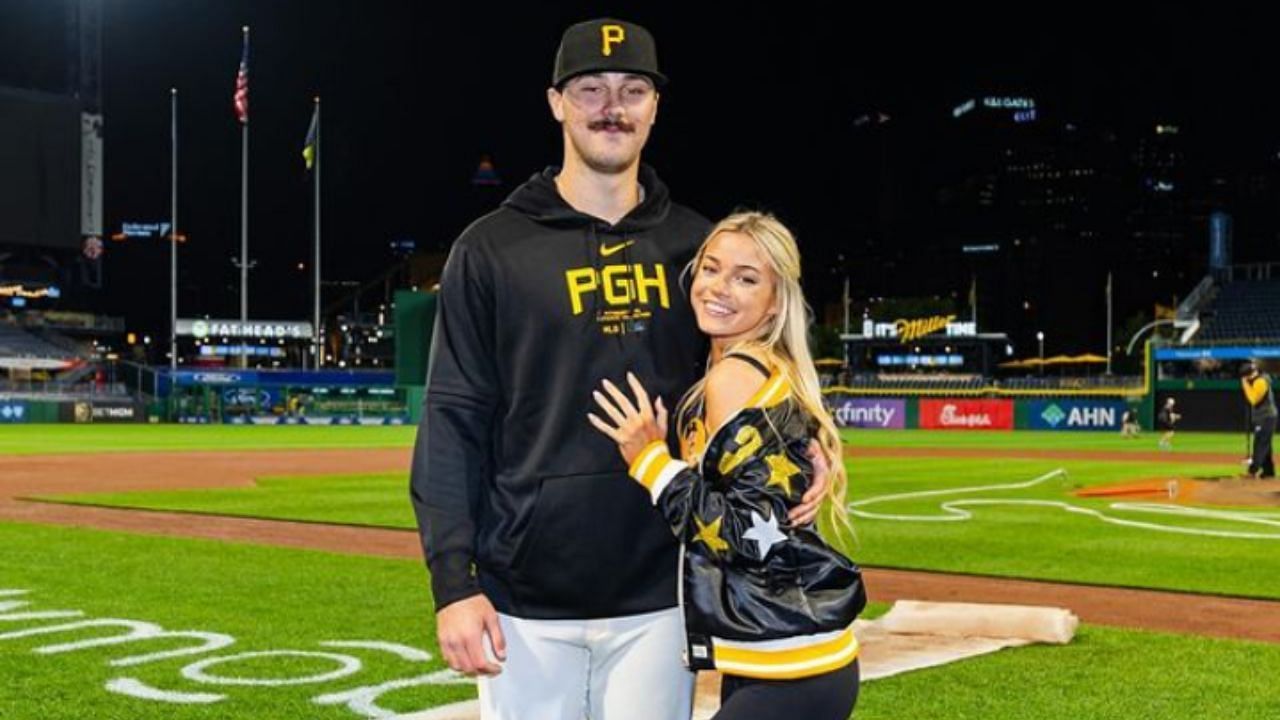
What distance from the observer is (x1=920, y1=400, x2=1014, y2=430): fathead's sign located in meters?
58.8

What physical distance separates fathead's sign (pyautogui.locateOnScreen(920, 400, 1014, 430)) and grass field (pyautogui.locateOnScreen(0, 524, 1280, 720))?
163ft

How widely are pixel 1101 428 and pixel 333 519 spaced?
1729 inches

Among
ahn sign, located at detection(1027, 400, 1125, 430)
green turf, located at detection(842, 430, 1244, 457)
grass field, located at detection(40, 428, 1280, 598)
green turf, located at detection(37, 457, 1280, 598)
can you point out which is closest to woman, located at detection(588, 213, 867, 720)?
green turf, located at detection(37, 457, 1280, 598)

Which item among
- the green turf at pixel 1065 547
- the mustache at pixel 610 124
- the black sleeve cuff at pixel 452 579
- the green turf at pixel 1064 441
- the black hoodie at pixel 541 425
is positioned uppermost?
the mustache at pixel 610 124

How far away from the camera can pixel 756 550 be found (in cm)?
329

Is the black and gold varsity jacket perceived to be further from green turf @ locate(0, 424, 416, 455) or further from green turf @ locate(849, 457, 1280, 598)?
green turf @ locate(0, 424, 416, 455)

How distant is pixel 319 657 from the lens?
8430 mm

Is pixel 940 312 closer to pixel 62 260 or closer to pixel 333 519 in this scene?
pixel 62 260

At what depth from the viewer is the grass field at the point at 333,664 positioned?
23.4ft

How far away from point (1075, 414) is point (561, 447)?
56213mm

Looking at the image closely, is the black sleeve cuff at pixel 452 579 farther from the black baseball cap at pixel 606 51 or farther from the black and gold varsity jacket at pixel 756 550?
the black baseball cap at pixel 606 51

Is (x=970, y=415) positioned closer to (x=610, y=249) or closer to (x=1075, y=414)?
(x=1075, y=414)

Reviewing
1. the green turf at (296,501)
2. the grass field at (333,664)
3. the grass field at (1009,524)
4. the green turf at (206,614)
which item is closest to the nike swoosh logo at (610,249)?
the grass field at (333,664)

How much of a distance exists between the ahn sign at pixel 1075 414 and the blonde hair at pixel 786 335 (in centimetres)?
5432
